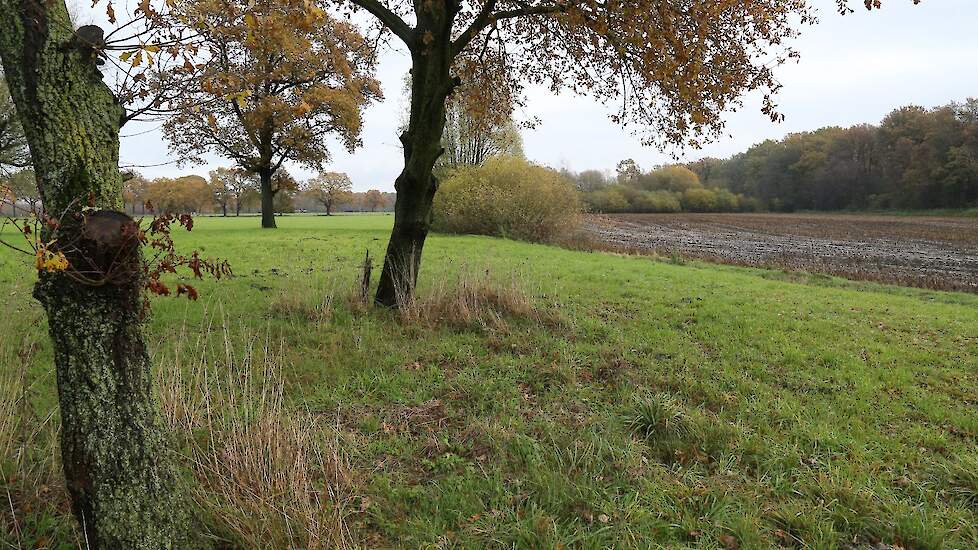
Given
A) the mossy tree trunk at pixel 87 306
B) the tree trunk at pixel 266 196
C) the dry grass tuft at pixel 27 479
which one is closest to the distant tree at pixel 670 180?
the tree trunk at pixel 266 196

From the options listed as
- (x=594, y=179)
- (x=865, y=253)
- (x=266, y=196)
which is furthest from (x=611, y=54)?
(x=594, y=179)

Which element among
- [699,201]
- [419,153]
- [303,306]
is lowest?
[303,306]

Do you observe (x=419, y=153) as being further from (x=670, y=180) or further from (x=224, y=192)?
(x=670, y=180)

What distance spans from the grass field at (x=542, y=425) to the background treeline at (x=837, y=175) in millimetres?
51339

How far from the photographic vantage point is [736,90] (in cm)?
796

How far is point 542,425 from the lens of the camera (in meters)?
4.96

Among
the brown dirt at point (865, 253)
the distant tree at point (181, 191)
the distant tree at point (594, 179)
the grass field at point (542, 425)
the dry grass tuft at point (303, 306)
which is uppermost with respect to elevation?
the distant tree at point (594, 179)

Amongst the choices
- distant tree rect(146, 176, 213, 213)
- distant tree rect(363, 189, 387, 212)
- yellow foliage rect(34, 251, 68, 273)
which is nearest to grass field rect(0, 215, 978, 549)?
yellow foliage rect(34, 251, 68, 273)

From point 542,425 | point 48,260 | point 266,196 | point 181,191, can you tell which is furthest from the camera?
point 181,191

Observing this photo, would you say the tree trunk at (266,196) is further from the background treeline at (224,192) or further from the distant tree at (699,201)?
the distant tree at (699,201)

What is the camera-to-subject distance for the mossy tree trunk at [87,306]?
251 centimetres

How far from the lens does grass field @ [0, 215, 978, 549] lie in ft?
11.5

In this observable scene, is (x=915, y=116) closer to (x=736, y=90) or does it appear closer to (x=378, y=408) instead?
(x=736, y=90)

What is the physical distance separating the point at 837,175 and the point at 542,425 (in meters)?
89.9
